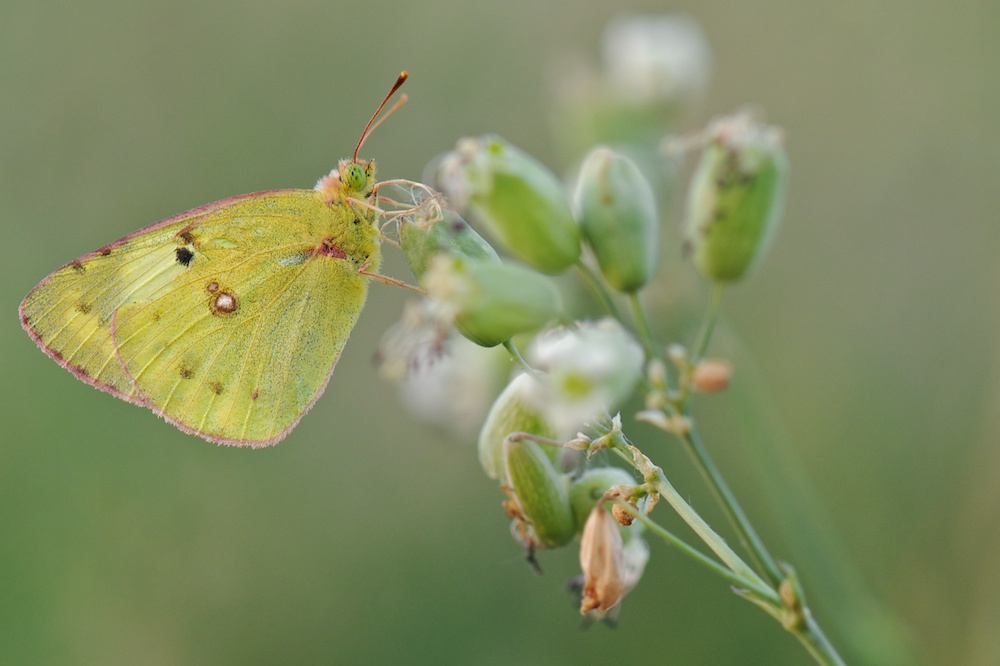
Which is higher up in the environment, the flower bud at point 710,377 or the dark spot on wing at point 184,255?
the dark spot on wing at point 184,255

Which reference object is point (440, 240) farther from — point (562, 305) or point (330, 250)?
point (330, 250)

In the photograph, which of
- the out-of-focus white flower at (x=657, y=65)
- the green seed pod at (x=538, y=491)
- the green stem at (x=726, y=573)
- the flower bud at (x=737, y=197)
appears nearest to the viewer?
the green stem at (x=726, y=573)

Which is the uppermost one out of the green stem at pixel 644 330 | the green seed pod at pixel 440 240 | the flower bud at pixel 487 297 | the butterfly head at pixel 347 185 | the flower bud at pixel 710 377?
the butterfly head at pixel 347 185

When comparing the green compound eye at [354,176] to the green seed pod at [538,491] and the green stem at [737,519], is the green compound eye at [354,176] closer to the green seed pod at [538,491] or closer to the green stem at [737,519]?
the green seed pod at [538,491]

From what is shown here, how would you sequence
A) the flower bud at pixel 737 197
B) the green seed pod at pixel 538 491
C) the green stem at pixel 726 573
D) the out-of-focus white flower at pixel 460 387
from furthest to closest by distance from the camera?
1. the out-of-focus white flower at pixel 460 387
2. the flower bud at pixel 737 197
3. the green seed pod at pixel 538 491
4. the green stem at pixel 726 573

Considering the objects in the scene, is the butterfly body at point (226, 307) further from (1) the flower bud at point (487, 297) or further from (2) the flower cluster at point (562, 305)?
(1) the flower bud at point (487, 297)

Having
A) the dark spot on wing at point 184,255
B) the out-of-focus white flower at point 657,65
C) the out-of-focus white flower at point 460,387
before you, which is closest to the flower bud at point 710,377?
the out-of-focus white flower at point 460,387

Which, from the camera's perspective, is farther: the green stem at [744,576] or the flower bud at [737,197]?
the flower bud at [737,197]
